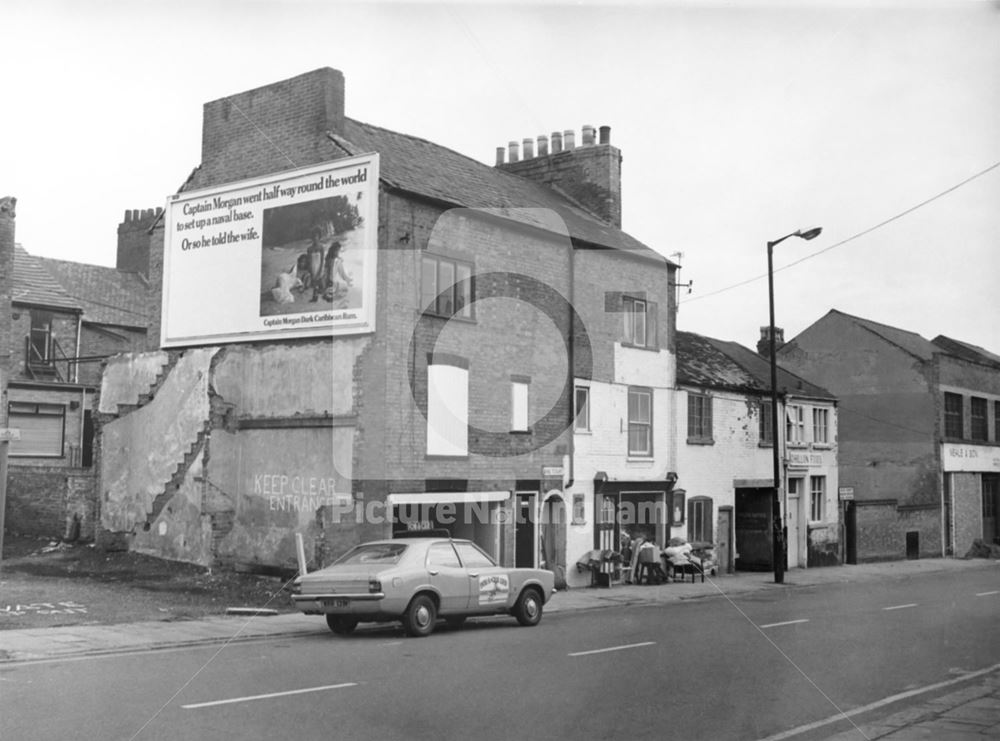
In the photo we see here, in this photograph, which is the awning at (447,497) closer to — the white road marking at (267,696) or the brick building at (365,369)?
the brick building at (365,369)

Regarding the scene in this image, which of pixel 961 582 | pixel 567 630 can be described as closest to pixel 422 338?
pixel 567 630

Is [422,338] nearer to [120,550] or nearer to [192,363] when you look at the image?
[192,363]

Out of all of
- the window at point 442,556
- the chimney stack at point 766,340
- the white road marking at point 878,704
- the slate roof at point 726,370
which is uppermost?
the chimney stack at point 766,340

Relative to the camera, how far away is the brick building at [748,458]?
30797 mm

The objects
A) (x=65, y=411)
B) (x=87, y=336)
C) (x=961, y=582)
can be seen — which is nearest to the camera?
(x=961, y=582)

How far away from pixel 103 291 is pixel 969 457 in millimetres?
36502

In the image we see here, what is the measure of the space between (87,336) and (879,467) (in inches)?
1293

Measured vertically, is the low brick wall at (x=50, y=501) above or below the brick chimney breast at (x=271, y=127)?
below

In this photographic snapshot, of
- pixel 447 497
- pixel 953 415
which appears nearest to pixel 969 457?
pixel 953 415

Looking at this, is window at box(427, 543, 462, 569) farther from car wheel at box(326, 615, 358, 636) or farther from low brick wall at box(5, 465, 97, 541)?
low brick wall at box(5, 465, 97, 541)

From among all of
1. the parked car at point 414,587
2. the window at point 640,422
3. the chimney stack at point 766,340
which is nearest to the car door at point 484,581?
the parked car at point 414,587

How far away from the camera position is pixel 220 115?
25.8 m

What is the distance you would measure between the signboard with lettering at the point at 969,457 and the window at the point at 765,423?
39.2 feet

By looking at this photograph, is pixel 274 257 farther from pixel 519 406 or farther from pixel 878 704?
pixel 878 704
